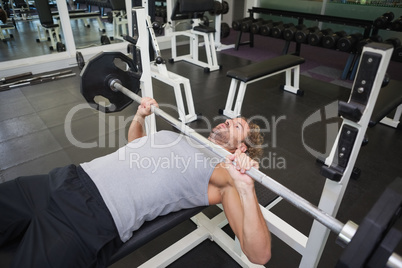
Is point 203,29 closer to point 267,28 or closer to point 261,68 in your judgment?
point 267,28

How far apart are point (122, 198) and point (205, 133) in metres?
1.55

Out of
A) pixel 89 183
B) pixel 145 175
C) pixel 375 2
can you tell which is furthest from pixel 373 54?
pixel 375 2

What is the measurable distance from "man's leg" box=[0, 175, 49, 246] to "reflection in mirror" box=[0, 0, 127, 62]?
395cm

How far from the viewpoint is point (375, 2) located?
499cm

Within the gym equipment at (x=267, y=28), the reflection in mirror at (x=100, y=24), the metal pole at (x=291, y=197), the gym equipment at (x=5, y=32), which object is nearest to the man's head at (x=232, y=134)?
the metal pole at (x=291, y=197)

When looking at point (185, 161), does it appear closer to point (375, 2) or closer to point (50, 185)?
point (50, 185)

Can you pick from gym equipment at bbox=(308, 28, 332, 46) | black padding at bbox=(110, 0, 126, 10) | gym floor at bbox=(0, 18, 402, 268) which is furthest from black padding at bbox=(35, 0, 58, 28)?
gym equipment at bbox=(308, 28, 332, 46)

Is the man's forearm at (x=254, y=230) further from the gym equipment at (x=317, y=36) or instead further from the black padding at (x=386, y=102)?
the gym equipment at (x=317, y=36)

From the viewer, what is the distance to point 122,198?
1.14 metres

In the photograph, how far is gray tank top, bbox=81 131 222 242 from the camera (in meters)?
1.14

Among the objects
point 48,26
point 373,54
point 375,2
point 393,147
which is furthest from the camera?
point 375,2

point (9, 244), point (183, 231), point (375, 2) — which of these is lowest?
point (183, 231)

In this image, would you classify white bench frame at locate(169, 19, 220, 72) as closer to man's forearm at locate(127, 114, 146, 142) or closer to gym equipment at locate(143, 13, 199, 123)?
gym equipment at locate(143, 13, 199, 123)

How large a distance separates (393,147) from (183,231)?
Result: 1.99 m
